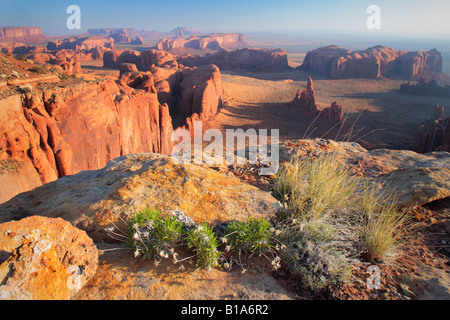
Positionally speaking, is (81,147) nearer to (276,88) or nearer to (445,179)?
(445,179)

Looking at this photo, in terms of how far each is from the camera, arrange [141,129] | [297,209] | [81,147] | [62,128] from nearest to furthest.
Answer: [297,209]
[62,128]
[81,147]
[141,129]

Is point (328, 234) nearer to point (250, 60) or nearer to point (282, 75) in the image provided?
point (282, 75)

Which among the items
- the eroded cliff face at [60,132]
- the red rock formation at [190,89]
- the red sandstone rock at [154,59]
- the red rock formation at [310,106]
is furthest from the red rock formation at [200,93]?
the red sandstone rock at [154,59]

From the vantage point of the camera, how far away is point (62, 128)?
370 inches

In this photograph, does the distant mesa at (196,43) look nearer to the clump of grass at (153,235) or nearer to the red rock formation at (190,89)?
the red rock formation at (190,89)

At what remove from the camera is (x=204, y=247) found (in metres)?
2.44

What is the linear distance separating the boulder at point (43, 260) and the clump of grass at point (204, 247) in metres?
0.93

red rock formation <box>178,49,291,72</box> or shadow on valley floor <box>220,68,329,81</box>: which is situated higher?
red rock formation <box>178,49,291,72</box>

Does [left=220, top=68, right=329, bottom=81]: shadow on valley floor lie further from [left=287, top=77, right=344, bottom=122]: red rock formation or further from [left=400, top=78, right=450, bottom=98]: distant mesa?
[left=287, top=77, right=344, bottom=122]: red rock formation

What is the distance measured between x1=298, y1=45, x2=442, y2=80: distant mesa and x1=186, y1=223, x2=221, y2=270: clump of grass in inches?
2496

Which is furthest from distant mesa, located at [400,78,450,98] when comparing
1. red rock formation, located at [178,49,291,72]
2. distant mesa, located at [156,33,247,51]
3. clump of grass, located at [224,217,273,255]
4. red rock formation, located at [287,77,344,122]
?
distant mesa, located at [156,33,247,51]

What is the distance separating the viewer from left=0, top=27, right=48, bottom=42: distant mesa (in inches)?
4975

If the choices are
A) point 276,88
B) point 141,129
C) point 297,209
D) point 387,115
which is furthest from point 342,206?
point 276,88
